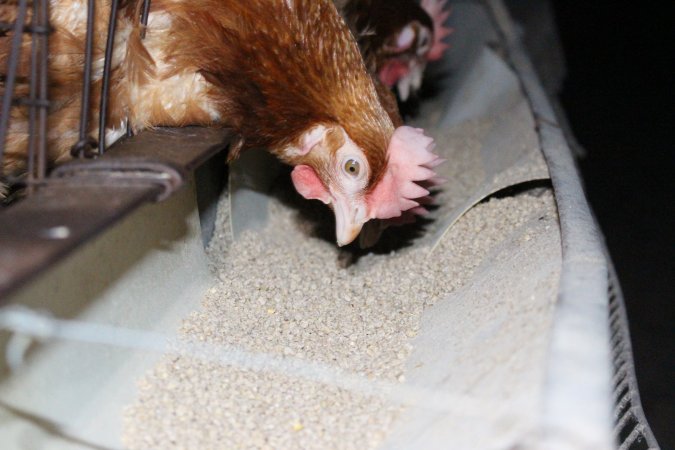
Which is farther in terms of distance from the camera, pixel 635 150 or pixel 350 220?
pixel 635 150

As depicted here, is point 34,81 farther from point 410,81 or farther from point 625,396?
point 410,81

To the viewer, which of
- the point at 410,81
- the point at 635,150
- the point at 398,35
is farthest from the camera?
the point at 635,150

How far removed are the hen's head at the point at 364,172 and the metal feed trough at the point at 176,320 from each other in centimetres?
20

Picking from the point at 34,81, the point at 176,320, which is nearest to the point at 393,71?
the point at 176,320

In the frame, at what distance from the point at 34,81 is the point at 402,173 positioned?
681 mm

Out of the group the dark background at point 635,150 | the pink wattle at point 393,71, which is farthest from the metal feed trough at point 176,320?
the pink wattle at point 393,71

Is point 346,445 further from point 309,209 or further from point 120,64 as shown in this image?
point 309,209

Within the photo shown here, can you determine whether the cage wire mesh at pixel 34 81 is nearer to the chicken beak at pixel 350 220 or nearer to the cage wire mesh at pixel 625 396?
the chicken beak at pixel 350 220

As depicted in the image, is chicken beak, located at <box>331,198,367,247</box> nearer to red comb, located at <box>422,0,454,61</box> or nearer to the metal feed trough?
the metal feed trough

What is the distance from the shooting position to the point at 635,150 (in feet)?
11.1

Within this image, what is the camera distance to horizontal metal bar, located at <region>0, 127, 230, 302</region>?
79 centimetres

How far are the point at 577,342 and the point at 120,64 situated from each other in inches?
37.9

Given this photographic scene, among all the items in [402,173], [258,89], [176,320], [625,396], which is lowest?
[625,396]

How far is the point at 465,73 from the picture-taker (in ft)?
9.77
